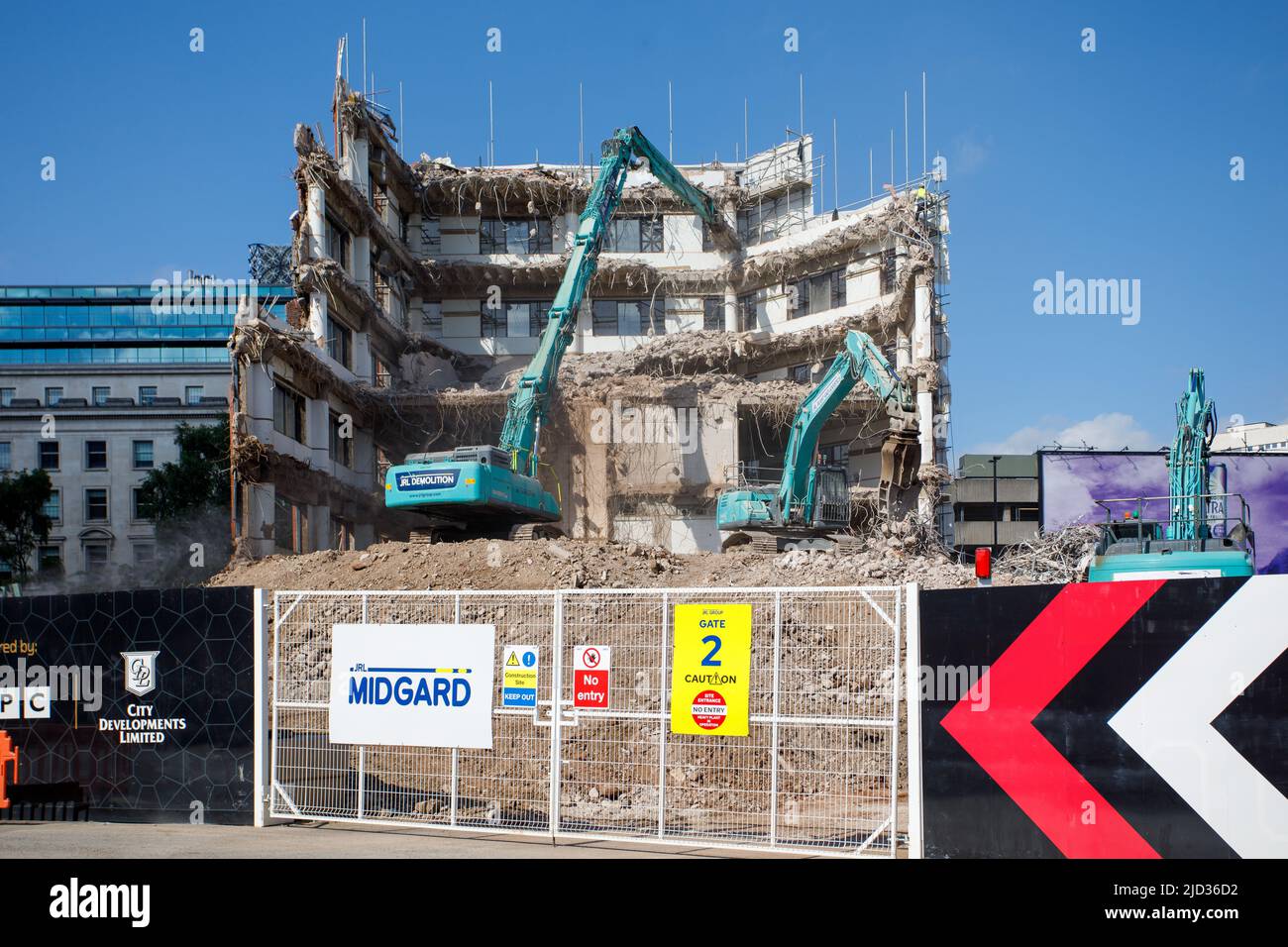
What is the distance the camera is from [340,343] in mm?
45750

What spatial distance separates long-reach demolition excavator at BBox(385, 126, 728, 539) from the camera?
102ft

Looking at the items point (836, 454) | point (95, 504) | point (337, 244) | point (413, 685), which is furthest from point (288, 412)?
point (95, 504)

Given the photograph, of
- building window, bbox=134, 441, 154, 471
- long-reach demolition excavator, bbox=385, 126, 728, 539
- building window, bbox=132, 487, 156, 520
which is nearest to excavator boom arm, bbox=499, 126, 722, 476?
long-reach demolition excavator, bbox=385, 126, 728, 539

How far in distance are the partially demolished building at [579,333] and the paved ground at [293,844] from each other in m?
25.8

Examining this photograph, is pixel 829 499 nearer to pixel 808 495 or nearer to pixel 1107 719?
pixel 808 495

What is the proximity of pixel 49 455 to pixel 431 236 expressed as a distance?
36493mm

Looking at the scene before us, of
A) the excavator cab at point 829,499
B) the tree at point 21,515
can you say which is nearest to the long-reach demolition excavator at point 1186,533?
the excavator cab at point 829,499

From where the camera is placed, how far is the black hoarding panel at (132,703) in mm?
12289

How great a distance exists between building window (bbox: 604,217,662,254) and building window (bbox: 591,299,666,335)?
2.86 m

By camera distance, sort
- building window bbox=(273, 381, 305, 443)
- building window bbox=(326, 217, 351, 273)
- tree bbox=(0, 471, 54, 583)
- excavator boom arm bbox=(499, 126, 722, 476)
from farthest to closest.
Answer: tree bbox=(0, 471, 54, 583) < building window bbox=(326, 217, 351, 273) < building window bbox=(273, 381, 305, 443) < excavator boom arm bbox=(499, 126, 722, 476)

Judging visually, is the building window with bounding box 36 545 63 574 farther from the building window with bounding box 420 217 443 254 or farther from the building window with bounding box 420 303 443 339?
the building window with bounding box 420 217 443 254

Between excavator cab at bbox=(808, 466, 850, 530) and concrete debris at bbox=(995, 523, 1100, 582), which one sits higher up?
excavator cab at bbox=(808, 466, 850, 530)

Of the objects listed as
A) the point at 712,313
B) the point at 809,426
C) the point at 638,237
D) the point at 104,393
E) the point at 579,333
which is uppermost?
the point at 638,237

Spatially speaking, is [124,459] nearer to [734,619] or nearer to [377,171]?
[377,171]
